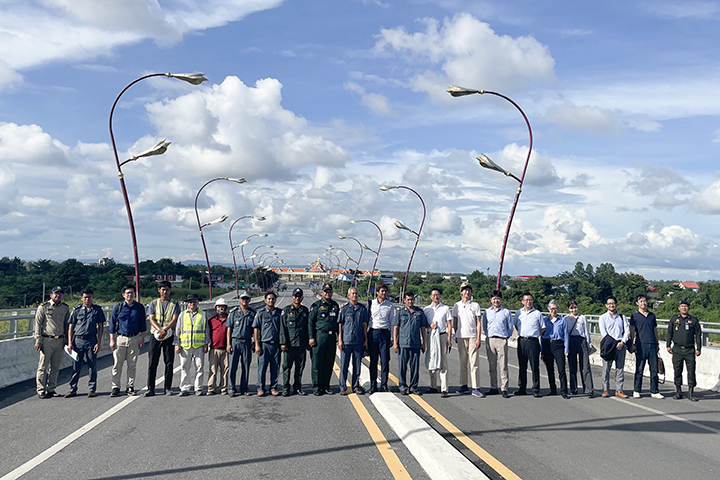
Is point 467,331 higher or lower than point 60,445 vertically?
higher

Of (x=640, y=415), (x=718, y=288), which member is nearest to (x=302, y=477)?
(x=640, y=415)

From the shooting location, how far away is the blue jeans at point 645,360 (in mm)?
11102

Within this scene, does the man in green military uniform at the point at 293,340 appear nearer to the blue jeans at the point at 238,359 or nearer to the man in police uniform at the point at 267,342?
the man in police uniform at the point at 267,342

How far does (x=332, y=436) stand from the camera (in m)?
7.15

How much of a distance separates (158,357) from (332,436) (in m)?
4.39

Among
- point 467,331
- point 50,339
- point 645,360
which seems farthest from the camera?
point 645,360

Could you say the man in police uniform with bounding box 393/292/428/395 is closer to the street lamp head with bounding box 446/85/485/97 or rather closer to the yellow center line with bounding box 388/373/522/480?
the yellow center line with bounding box 388/373/522/480

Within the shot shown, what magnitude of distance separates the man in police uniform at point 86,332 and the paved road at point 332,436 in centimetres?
61

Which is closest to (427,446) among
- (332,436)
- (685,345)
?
(332,436)

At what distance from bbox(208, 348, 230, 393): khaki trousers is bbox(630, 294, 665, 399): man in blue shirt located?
7193 millimetres

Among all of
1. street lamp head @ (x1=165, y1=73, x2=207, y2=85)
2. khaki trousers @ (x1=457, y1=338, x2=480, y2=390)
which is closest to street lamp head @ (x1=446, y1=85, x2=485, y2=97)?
street lamp head @ (x1=165, y1=73, x2=207, y2=85)

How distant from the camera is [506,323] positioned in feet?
35.4

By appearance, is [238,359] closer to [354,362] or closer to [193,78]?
[354,362]

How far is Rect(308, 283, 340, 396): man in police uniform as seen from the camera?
33.7ft
